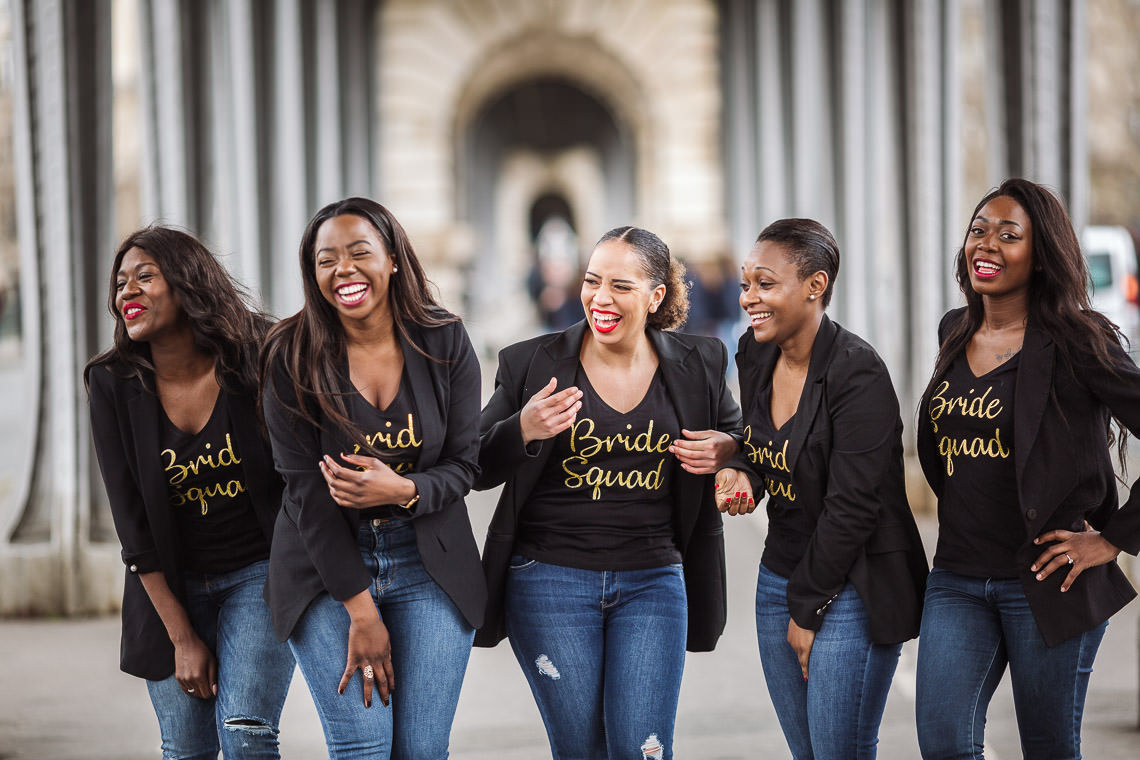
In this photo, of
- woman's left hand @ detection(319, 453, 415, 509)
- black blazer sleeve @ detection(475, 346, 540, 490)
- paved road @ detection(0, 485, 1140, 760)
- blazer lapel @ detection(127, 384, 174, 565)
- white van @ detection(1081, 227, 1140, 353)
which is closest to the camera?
woman's left hand @ detection(319, 453, 415, 509)

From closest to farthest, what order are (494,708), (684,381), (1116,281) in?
1. (684,381)
2. (494,708)
3. (1116,281)

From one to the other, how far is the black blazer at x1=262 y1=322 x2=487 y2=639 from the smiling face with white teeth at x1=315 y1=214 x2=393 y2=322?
0.14 m

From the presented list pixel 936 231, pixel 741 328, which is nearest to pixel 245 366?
pixel 936 231

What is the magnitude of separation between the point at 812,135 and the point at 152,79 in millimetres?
8981

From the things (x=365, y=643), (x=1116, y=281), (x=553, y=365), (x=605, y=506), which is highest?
(x=1116, y=281)

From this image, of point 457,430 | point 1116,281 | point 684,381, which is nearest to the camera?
point 457,430

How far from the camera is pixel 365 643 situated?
254 cm

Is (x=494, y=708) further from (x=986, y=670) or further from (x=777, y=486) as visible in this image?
(x=986, y=670)

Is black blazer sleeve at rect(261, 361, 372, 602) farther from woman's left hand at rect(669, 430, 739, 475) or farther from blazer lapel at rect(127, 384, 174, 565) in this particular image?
woman's left hand at rect(669, 430, 739, 475)

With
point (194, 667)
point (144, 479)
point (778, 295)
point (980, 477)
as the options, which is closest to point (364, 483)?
point (144, 479)

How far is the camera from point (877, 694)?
268cm

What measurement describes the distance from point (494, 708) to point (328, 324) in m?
2.55

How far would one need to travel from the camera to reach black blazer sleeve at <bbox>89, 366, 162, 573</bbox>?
2.71 metres

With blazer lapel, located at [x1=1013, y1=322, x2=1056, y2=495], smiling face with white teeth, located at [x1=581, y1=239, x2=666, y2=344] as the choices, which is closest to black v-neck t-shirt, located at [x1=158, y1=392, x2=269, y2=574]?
smiling face with white teeth, located at [x1=581, y1=239, x2=666, y2=344]
